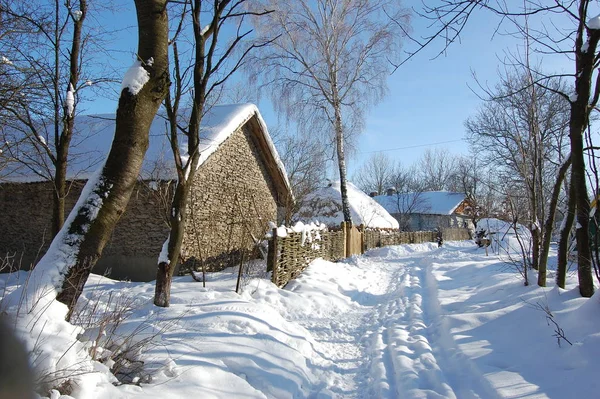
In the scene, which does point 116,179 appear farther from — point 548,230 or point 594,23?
point 548,230

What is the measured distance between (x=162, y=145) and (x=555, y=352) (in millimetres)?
10671

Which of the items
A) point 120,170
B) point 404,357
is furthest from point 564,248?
point 120,170

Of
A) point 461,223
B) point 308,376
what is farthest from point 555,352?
point 461,223

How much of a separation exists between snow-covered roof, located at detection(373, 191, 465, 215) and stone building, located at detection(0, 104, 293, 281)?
3434cm

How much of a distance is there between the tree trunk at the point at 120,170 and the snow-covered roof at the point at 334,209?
18.6m

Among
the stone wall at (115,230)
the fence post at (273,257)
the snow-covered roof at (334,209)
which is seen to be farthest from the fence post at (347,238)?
the fence post at (273,257)

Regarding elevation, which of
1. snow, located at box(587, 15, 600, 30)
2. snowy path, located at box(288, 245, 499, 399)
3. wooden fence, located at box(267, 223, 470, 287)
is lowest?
snowy path, located at box(288, 245, 499, 399)

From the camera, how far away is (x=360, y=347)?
5.26 metres

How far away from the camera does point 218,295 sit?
6137 mm

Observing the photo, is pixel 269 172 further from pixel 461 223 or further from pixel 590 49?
pixel 461 223

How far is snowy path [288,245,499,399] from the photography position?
12.3ft

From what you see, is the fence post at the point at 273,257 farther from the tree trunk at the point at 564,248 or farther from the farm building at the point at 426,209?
the farm building at the point at 426,209

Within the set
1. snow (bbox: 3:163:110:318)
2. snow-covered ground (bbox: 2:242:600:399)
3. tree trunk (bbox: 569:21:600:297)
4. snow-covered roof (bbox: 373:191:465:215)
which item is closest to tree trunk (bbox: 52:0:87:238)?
snow-covered ground (bbox: 2:242:600:399)

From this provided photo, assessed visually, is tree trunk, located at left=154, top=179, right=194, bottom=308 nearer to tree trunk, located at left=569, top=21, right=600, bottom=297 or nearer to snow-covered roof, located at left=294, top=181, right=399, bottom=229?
tree trunk, located at left=569, top=21, right=600, bottom=297
